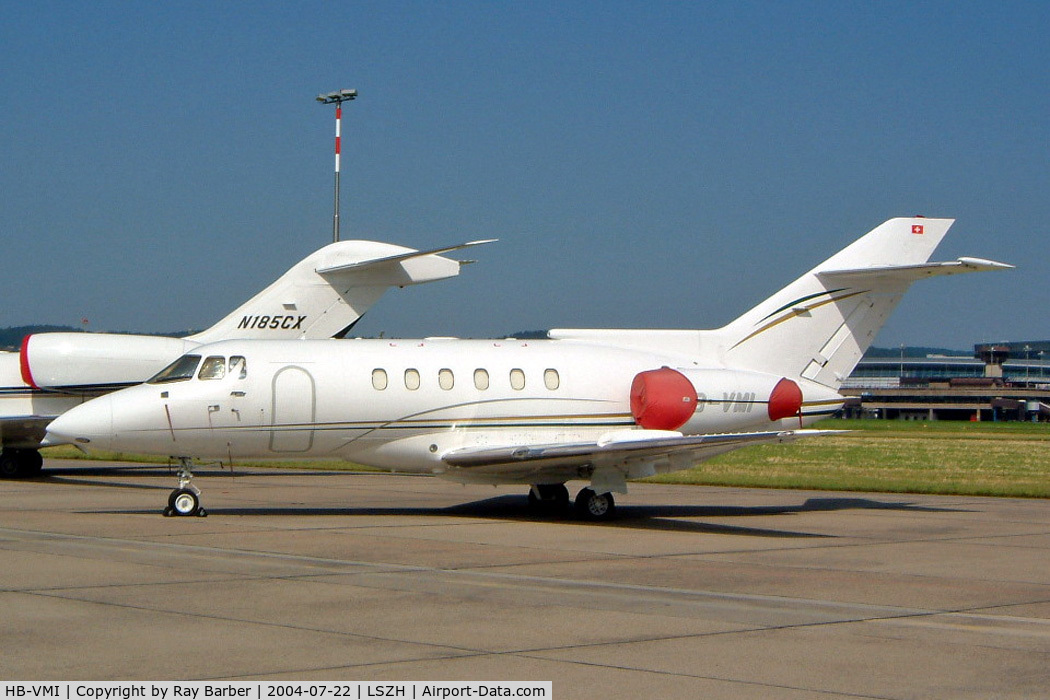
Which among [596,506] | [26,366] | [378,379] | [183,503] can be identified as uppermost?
[26,366]

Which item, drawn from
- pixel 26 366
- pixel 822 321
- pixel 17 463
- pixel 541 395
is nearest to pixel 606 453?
pixel 541 395

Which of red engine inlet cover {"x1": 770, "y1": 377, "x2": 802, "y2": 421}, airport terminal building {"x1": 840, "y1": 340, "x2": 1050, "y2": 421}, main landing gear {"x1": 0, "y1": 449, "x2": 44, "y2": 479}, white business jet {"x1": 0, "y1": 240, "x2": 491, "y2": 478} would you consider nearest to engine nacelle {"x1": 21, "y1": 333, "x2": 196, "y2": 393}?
white business jet {"x1": 0, "y1": 240, "x2": 491, "y2": 478}

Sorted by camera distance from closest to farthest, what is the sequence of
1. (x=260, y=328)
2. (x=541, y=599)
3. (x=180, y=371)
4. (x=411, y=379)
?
(x=541, y=599) → (x=180, y=371) → (x=411, y=379) → (x=260, y=328)

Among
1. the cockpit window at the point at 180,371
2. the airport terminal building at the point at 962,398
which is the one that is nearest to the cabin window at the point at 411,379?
the cockpit window at the point at 180,371

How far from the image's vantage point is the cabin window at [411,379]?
18219 mm

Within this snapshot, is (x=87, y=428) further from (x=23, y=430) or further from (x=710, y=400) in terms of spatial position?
(x=23, y=430)

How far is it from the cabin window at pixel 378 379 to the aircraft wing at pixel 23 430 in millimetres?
10994

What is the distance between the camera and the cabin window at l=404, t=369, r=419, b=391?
18.2 metres

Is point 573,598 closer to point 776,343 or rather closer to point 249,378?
point 249,378

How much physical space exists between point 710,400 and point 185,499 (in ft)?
26.1

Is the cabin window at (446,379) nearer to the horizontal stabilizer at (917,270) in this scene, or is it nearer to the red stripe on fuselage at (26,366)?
the horizontal stabilizer at (917,270)

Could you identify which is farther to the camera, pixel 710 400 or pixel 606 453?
pixel 710 400

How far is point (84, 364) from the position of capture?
25.4 metres

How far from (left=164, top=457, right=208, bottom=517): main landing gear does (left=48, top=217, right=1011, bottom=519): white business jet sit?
2cm
